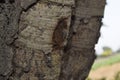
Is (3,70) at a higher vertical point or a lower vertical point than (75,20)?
lower

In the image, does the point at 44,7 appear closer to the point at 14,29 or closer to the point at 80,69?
the point at 14,29

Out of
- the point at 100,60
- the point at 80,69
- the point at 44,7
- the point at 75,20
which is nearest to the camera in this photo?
the point at 44,7

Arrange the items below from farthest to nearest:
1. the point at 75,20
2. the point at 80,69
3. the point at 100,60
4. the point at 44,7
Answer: the point at 100,60 < the point at 80,69 < the point at 75,20 < the point at 44,7

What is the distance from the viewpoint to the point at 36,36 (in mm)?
2123

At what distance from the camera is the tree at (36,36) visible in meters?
2.09

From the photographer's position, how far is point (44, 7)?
2090 mm

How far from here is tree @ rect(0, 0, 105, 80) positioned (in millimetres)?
2088

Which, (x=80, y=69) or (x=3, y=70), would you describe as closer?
(x=3, y=70)

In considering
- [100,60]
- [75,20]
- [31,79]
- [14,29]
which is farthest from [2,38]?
[100,60]

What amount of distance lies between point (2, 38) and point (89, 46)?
0.52 metres

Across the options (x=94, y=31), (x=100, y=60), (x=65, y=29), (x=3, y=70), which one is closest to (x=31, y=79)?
(x=3, y=70)

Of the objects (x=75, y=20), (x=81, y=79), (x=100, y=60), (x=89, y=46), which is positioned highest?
(x=75, y=20)

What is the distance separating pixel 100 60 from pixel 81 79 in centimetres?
1425

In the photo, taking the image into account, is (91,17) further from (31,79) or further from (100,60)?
(100,60)
